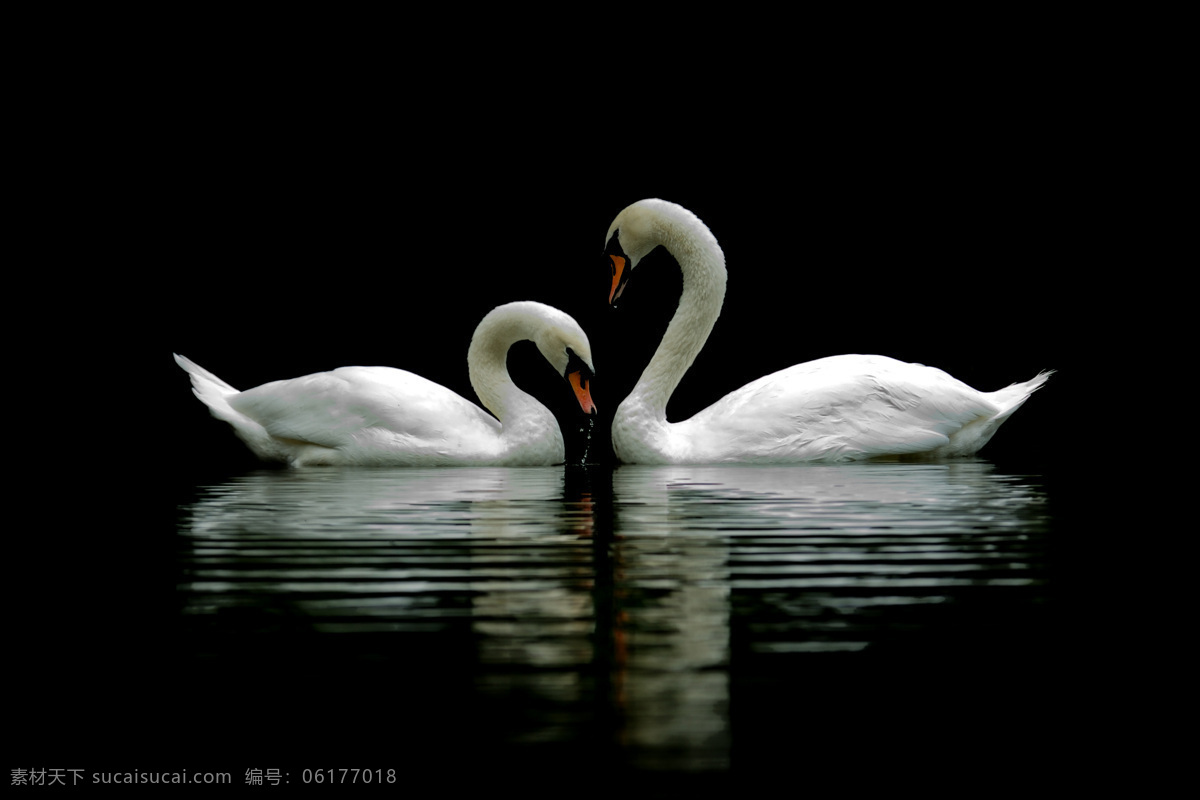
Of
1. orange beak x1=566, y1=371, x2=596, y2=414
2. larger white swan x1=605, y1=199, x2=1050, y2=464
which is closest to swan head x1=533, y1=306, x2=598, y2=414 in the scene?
orange beak x1=566, y1=371, x2=596, y2=414

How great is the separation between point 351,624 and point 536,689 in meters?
0.75

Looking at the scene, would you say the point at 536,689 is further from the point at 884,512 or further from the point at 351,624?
the point at 884,512

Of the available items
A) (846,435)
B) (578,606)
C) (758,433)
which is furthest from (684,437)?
(578,606)

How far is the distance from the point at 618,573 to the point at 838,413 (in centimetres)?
401

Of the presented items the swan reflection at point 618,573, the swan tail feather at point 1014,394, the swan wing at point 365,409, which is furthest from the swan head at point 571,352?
the swan tail feather at point 1014,394

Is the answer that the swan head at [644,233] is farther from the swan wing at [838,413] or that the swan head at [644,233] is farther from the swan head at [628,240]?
the swan wing at [838,413]

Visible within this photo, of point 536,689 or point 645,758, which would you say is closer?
point 645,758

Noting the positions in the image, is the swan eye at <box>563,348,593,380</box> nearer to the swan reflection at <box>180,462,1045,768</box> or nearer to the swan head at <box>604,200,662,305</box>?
the swan head at <box>604,200,662,305</box>

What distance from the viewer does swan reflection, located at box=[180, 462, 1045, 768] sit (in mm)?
2977

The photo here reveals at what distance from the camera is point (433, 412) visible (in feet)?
26.2

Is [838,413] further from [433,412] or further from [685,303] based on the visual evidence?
[433,412]

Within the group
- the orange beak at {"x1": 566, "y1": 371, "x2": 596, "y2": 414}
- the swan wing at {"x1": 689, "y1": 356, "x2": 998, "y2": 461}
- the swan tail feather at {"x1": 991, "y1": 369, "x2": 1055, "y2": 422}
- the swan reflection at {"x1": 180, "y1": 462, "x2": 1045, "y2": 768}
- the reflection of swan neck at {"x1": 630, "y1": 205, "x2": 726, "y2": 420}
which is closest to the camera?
the swan reflection at {"x1": 180, "y1": 462, "x2": 1045, "y2": 768}

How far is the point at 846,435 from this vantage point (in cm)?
795

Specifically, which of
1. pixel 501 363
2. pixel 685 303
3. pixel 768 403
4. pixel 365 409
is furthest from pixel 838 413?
pixel 365 409
